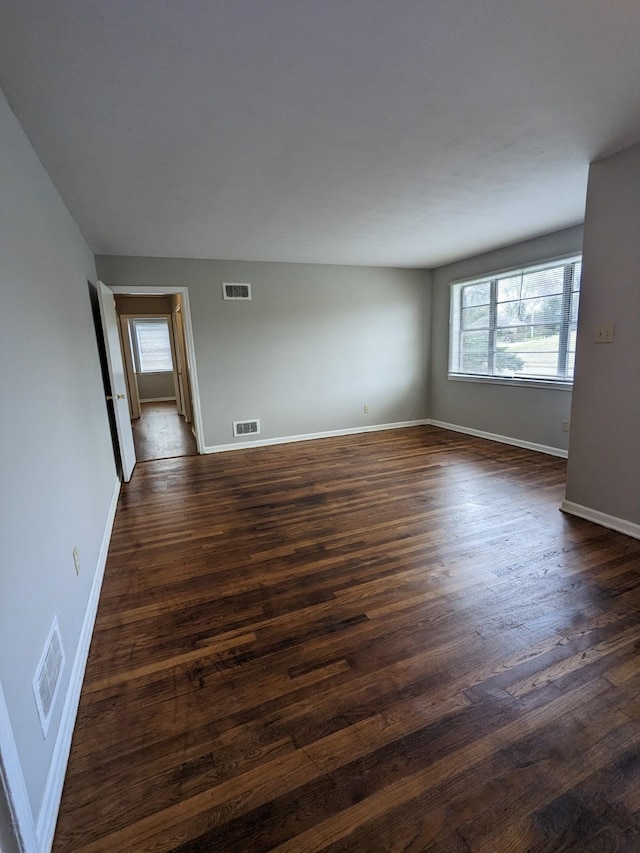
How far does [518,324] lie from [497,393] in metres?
0.89

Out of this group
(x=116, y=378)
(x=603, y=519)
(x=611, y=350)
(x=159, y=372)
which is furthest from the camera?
(x=159, y=372)

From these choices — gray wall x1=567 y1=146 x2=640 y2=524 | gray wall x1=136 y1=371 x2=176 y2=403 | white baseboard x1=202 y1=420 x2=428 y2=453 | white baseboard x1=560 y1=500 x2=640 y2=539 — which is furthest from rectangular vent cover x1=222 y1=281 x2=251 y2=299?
gray wall x1=136 y1=371 x2=176 y2=403

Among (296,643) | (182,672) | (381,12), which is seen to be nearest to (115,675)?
(182,672)

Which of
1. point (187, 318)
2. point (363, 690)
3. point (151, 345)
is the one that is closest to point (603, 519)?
point (363, 690)

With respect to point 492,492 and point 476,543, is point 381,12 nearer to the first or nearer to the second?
point 476,543

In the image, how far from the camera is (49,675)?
4.36 ft

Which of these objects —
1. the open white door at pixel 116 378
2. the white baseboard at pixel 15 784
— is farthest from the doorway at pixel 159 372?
the white baseboard at pixel 15 784

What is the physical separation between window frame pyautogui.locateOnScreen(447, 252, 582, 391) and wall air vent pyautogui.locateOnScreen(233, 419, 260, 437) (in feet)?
9.81

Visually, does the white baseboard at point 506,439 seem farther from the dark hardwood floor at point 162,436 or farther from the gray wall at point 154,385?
the gray wall at point 154,385

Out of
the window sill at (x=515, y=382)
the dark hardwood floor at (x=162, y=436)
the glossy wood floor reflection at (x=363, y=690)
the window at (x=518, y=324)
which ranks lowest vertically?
the glossy wood floor reflection at (x=363, y=690)

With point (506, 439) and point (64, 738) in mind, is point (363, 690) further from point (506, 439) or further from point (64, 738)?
point (506, 439)

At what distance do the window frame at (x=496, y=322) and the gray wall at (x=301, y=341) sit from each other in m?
0.53

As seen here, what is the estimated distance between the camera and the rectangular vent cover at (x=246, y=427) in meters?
5.34

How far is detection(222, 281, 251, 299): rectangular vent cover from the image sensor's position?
4973 millimetres
